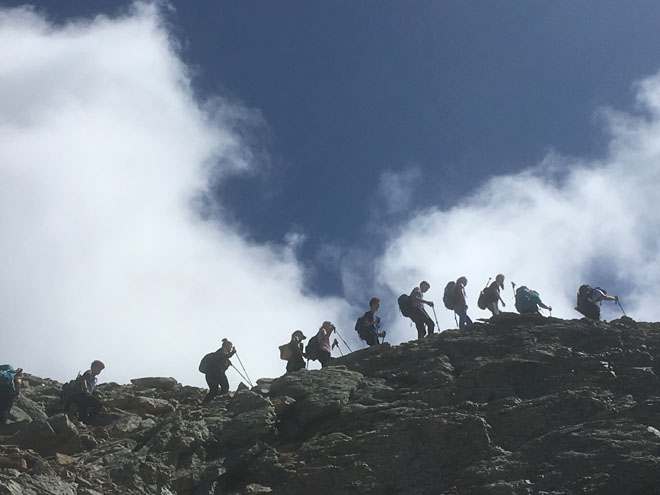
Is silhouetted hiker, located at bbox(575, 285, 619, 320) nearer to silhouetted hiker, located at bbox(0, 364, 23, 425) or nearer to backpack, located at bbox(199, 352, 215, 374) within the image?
backpack, located at bbox(199, 352, 215, 374)

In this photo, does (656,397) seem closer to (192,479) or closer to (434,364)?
(434,364)

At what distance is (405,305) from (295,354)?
4.55 m

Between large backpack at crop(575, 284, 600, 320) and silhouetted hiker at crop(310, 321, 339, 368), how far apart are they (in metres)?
9.21

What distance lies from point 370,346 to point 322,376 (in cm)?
321

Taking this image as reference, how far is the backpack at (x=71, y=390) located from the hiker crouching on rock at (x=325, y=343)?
8.22 metres

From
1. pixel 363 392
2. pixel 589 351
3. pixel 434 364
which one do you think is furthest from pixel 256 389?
pixel 589 351

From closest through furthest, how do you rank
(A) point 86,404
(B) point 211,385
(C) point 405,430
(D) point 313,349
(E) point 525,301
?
1. (C) point 405,430
2. (A) point 86,404
3. (B) point 211,385
4. (D) point 313,349
5. (E) point 525,301

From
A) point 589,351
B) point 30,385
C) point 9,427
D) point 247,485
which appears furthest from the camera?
point 30,385

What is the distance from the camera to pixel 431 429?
19.2 metres

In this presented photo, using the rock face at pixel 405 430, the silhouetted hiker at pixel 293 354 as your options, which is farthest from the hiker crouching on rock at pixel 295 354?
the rock face at pixel 405 430

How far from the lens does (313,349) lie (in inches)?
1035

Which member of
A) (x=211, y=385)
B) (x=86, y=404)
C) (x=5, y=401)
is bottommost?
(x=5, y=401)

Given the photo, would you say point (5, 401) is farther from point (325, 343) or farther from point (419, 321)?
point (419, 321)

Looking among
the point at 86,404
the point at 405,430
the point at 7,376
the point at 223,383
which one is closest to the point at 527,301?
the point at 405,430
